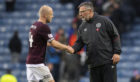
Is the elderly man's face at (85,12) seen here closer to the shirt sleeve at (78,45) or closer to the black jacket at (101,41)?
the black jacket at (101,41)

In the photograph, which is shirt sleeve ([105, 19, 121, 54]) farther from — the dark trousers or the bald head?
the bald head

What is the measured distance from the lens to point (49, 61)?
1633 centimetres

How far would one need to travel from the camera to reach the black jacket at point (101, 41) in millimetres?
9945

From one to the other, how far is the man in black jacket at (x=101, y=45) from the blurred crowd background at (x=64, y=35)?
552 centimetres

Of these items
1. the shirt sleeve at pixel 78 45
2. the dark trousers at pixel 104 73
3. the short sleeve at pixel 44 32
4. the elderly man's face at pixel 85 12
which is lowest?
the dark trousers at pixel 104 73

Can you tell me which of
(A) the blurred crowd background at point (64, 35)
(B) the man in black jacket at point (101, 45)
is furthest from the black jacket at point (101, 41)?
(A) the blurred crowd background at point (64, 35)

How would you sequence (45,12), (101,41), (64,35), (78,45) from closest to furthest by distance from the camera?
(45,12) → (101,41) → (78,45) → (64,35)

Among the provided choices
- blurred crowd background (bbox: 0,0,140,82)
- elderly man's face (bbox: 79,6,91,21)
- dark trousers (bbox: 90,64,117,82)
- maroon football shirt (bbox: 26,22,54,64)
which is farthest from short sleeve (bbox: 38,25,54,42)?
blurred crowd background (bbox: 0,0,140,82)

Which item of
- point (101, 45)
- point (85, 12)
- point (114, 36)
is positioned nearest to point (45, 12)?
point (85, 12)

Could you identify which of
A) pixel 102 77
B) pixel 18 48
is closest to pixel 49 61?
pixel 18 48

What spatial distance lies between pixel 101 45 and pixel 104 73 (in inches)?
22.0

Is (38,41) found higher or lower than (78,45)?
higher

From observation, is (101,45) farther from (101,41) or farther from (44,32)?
(44,32)

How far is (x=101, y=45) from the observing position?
9953mm
